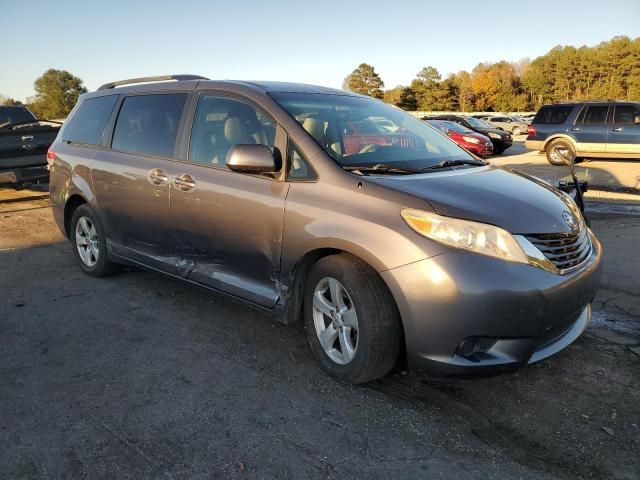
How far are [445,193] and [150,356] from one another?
2180 mm

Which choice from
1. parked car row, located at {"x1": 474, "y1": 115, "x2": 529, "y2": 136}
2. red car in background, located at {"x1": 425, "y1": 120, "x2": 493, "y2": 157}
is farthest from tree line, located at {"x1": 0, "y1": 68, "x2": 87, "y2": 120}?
red car in background, located at {"x1": 425, "y1": 120, "x2": 493, "y2": 157}

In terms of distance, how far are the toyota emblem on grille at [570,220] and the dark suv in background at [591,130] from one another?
1271cm

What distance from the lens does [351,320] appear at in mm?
2896

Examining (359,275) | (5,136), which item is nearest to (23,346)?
(359,275)

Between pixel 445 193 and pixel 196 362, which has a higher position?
Result: pixel 445 193

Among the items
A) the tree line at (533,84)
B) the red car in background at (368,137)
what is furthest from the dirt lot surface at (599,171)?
the tree line at (533,84)

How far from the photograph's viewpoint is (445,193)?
2.80 meters

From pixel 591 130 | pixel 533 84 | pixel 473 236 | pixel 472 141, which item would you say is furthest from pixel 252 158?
pixel 533 84

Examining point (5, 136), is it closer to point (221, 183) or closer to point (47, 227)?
point (47, 227)

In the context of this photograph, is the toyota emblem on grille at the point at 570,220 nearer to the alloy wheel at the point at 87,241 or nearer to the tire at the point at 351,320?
the tire at the point at 351,320

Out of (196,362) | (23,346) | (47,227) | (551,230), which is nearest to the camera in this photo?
(551,230)

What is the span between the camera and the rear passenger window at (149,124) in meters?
4.01

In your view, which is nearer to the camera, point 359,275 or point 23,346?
point 359,275

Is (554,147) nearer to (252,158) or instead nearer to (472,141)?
(472,141)
